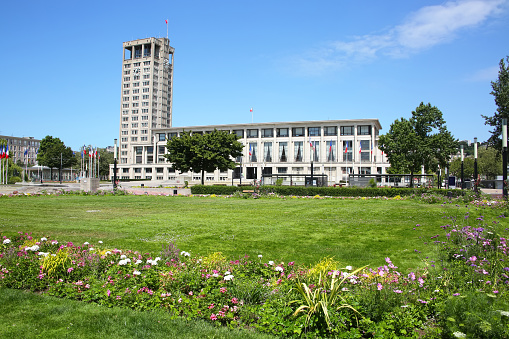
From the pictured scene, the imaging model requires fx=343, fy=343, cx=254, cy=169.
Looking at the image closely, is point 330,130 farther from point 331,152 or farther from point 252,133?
point 252,133

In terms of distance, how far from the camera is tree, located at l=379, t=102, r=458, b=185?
4112cm

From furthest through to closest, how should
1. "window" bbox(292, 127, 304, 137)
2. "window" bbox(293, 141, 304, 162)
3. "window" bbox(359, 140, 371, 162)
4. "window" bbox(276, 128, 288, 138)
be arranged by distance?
"window" bbox(276, 128, 288, 138)
"window" bbox(292, 127, 304, 137)
"window" bbox(293, 141, 304, 162)
"window" bbox(359, 140, 371, 162)

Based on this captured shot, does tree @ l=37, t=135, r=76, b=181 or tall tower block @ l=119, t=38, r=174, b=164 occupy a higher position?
tall tower block @ l=119, t=38, r=174, b=164

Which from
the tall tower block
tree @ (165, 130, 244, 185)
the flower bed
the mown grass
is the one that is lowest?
the mown grass

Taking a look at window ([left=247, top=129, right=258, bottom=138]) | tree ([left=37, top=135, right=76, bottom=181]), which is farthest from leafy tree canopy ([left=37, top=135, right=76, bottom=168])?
window ([left=247, top=129, right=258, bottom=138])

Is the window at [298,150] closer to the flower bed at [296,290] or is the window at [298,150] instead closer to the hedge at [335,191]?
the hedge at [335,191]

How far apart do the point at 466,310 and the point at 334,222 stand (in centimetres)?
911

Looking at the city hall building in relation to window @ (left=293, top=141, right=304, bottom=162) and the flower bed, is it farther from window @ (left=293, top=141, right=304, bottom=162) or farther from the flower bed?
the flower bed

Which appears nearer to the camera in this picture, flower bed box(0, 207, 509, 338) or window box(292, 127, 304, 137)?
flower bed box(0, 207, 509, 338)

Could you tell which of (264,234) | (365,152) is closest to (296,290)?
(264,234)

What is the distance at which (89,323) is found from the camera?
14.2ft

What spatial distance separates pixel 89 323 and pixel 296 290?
8.91 ft

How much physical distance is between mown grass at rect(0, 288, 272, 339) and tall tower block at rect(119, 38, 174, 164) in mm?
118053

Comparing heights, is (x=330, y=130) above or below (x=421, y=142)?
above
